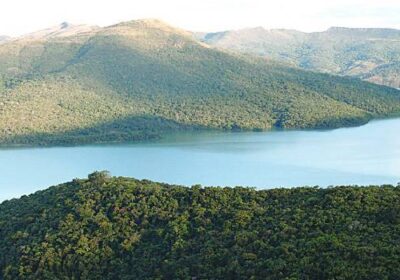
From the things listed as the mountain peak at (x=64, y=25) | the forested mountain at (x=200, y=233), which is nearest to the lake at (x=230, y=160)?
the forested mountain at (x=200, y=233)

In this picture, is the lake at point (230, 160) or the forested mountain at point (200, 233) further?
the lake at point (230, 160)

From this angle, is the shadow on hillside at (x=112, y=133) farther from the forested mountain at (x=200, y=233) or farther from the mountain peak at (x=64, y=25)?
the mountain peak at (x=64, y=25)

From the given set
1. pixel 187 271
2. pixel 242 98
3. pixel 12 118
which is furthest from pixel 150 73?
pixel 187 271

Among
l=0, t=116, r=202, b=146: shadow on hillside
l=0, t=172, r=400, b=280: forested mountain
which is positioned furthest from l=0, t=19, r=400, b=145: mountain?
l=0, t=172, r=400, b=280: forested mountain

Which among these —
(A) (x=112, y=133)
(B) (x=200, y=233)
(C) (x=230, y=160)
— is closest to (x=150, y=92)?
(A) (x=112, y=133)

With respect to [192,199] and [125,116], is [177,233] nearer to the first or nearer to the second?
[192,199]

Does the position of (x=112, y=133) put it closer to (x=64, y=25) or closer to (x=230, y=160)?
(x=230, y=160)
